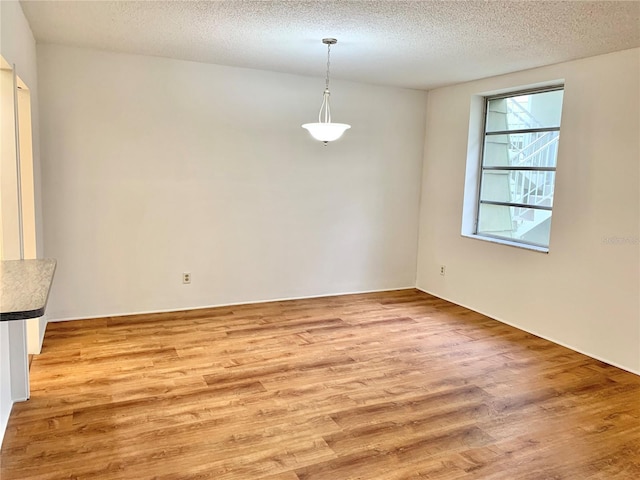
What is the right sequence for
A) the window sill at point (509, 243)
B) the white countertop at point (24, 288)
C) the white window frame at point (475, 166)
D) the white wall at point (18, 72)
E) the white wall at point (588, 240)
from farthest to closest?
the white window frame at point (475, 166) < the window sill at point (509, 243) < the white wall at point (588, 240) < the white wall at point (18, 72) < the white countertop at point (24, 288)

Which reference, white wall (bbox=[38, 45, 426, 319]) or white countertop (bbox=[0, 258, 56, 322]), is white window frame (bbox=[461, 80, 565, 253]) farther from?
white countertop (bbox=[0, 258, 56, 322])

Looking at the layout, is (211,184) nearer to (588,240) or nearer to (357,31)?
(357,31)

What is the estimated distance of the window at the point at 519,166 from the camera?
4.44 meters

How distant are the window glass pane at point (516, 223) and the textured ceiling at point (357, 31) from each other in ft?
4.48

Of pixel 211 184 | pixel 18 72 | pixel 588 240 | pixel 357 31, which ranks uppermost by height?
pixel 357 31

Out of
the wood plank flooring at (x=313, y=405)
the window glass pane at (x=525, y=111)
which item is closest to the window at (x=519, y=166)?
the window glass pane at (x=525, y=111)

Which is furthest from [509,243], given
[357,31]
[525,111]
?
[357,31]

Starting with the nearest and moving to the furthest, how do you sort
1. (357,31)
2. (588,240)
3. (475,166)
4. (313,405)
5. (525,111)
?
(313,405)
(357,31)
(588,240)
(525,111)
(475,166)

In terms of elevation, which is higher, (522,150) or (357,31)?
(357,31)

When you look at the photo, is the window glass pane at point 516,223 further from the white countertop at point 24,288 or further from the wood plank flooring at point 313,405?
the white countertop at point 24,288

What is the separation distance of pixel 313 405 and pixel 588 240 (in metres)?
2.64

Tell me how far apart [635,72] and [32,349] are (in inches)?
194

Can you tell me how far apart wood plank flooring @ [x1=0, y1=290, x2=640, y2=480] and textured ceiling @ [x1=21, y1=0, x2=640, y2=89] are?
95.1 inches

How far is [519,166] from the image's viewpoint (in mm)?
4754
